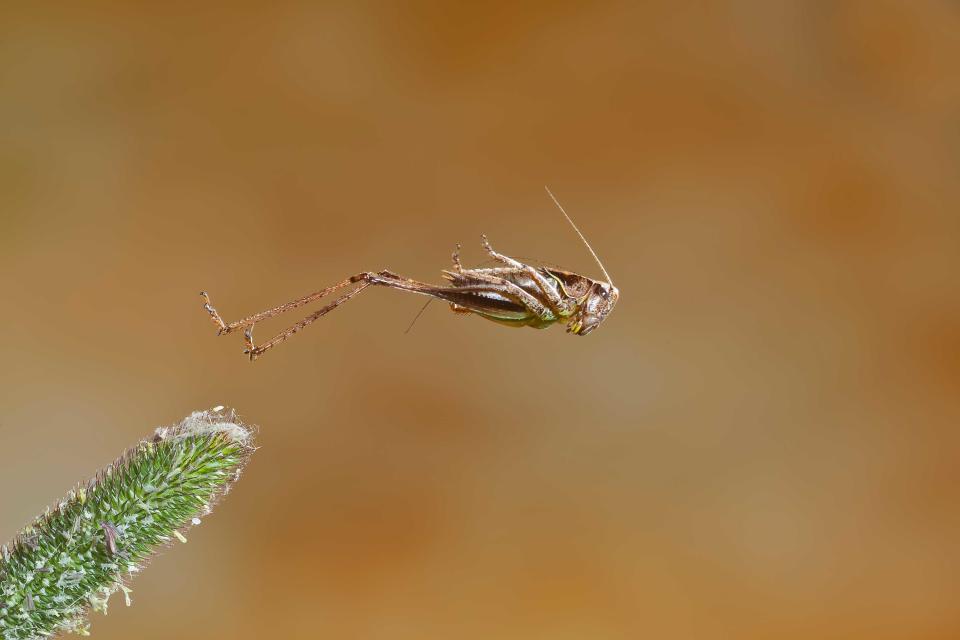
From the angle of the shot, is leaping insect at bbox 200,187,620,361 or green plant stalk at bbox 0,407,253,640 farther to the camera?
leaping insect at bbox 200,187,620,361

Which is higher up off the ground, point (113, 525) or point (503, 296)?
point (503, 296)

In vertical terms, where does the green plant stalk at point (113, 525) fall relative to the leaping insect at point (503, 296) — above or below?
below

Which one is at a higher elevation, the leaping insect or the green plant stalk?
the leaping insect

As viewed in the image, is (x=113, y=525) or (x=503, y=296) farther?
(x=503, y=296)

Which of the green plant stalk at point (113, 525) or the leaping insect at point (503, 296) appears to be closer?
the green plant stalk at point (113, 525)
